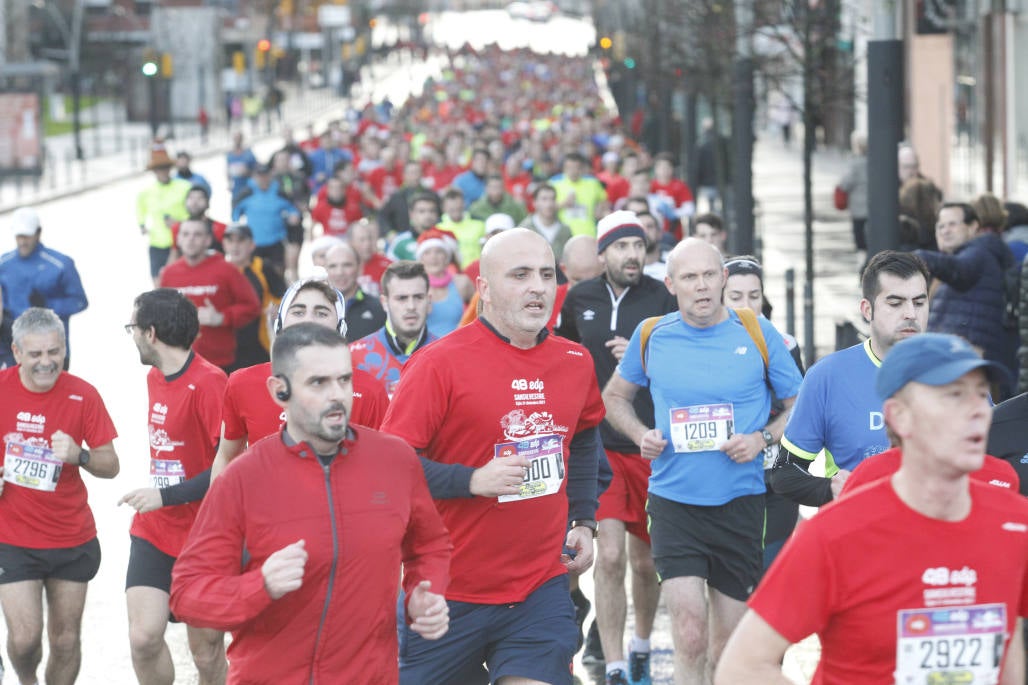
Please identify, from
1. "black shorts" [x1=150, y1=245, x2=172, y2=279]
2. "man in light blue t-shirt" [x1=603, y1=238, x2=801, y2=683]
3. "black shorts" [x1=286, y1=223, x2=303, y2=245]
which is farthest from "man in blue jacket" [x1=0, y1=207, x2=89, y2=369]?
"black shorts" [x1=286, y1=223, x2=303, y2=245]

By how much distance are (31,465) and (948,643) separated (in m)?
4.62

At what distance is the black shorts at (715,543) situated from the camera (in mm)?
7223

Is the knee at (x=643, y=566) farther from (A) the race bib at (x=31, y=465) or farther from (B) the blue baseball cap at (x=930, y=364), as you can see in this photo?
(B) the blue baseball cap at (x=930, y=364)

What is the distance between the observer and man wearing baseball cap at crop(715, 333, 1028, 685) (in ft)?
12.7

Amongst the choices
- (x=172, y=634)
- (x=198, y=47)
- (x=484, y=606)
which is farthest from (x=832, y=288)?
(x=198, y=47)

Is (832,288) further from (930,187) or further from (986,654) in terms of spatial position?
(986,654)

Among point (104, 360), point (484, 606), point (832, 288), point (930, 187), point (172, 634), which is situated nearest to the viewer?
point (484, 606)

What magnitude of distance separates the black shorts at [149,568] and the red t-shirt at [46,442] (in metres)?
0.53

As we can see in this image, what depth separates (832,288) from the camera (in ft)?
72.2

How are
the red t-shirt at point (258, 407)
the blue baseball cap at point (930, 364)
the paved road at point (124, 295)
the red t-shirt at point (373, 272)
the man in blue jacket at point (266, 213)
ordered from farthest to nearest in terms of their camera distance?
the man in blue jacket at point (266, 213) < the red t-shirt at point (373, 272) < the paved road at point (124, 295) < the red t-shirt at point (258, 407) < the blue baseball cap at point (930, 364)

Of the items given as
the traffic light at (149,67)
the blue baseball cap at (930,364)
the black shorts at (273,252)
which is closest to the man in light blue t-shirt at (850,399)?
the blue baseball cap at (930,364)

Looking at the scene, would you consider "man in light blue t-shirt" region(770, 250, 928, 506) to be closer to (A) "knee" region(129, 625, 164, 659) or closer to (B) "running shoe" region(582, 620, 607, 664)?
(A) "knee" region(129, 625, 164, 659)

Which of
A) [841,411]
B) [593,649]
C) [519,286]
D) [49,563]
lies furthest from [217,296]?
Result: [841,411]

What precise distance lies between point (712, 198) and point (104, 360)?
11.4m
